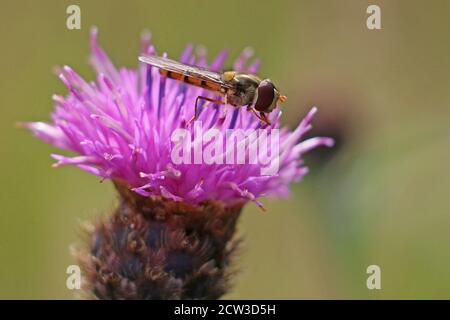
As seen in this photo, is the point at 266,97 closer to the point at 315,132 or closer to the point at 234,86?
the point at 234,86

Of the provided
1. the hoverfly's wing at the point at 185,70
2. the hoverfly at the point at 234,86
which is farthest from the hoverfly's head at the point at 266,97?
the hoverfly's wing at the point at 185,70

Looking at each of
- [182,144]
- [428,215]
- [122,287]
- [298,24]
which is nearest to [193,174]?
[182,144]

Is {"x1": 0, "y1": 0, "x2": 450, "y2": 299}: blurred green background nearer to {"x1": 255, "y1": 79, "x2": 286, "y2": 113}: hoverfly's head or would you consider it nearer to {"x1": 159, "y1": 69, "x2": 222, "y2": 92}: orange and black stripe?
{"x1": 159, "y1": 69, "x2": 222, "y2": 92}: orange and black stripe

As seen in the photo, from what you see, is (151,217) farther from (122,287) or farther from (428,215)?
(428,215)

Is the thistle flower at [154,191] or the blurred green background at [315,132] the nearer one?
the thistle flower at [154,191]

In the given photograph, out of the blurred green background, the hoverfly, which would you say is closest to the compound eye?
the hoverfly

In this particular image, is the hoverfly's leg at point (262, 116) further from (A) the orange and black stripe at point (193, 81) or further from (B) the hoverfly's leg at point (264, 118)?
(A) the orange and black stripe at point (193, 81)
